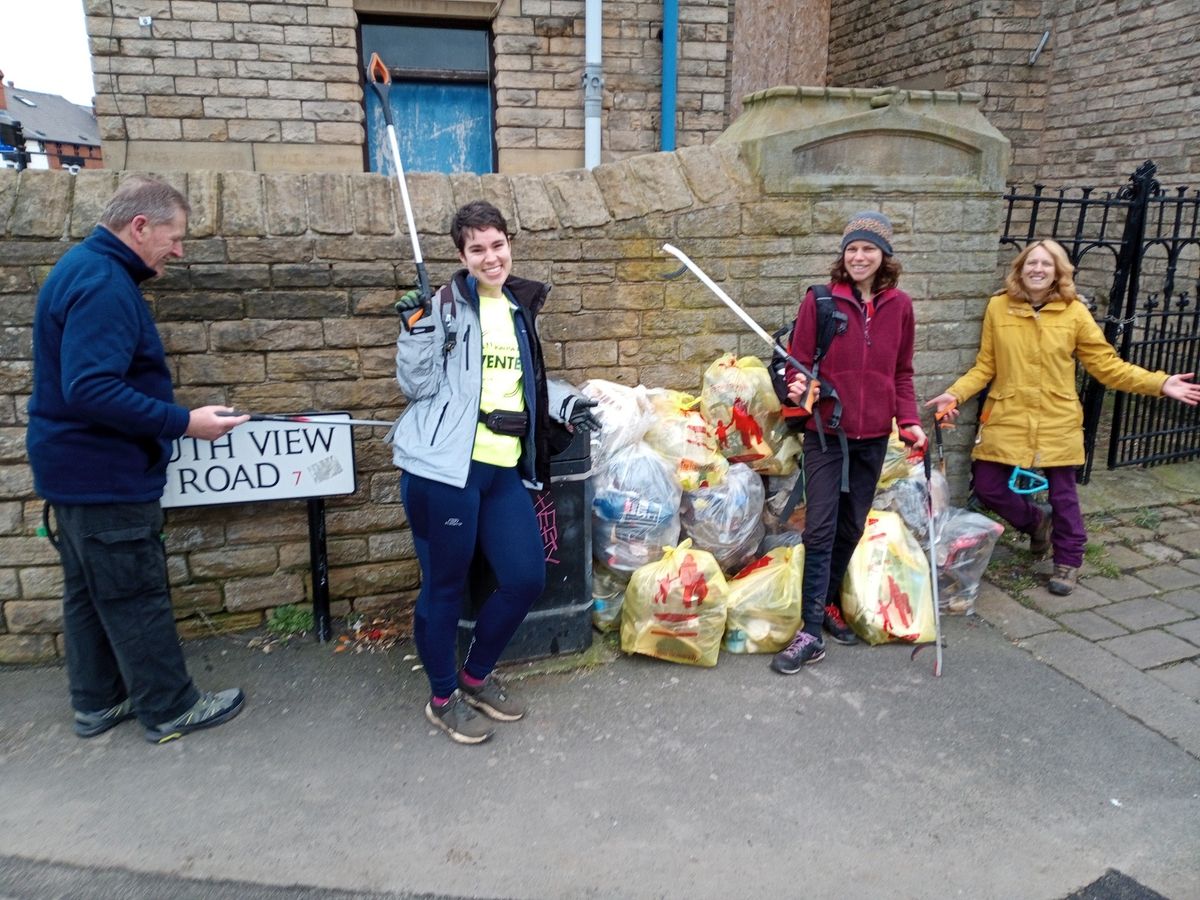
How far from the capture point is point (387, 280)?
376cm

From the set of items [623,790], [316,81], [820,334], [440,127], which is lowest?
[623,790]

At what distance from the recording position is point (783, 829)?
272cm

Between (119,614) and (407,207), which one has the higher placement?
(407,207)

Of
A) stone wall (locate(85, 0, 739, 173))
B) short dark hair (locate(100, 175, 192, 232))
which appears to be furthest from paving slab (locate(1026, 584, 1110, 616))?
stone wall (locate(85, 0, 739, 173))

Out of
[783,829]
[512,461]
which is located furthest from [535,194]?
[783,829]

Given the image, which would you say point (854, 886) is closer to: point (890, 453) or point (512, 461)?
point (512, 461)

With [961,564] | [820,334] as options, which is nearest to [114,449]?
[820,334]

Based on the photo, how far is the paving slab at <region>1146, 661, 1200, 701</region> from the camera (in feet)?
11.7

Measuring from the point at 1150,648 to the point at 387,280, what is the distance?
3690 millimetres

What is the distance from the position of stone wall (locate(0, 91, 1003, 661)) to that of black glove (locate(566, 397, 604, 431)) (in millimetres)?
830

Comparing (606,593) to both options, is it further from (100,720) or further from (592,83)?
(592,83)

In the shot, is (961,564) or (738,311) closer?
(738,311)

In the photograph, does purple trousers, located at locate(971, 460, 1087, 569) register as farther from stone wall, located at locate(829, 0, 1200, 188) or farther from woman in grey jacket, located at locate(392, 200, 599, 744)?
stone wall, located at locate(829, 0, 1200, 188)

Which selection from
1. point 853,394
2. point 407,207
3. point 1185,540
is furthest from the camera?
point 1185,540
